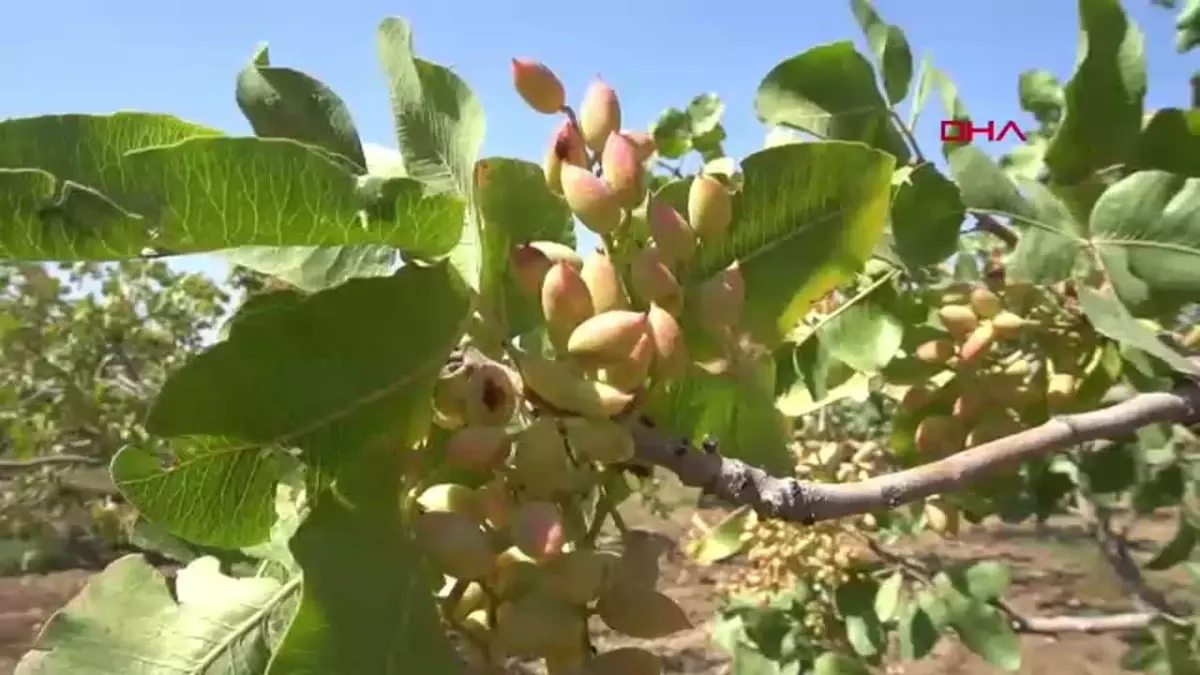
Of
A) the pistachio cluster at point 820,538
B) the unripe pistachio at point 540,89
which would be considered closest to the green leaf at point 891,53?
the unripe pistachio at point 540,89

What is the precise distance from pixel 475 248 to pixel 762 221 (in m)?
0.12

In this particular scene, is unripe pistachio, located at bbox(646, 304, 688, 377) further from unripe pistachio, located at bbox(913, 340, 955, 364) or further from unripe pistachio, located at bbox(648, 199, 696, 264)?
unripe pistachio, located at bbox(913, 340, 955, 364)

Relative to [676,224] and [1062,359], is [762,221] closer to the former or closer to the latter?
[676,224]

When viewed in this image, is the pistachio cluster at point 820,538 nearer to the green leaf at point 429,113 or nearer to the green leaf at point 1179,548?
the green leaf at point 1179,548

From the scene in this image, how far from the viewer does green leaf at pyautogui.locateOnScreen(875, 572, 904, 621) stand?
1.54 metres

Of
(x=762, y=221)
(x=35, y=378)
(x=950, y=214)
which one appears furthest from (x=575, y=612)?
(x=35, y=378)

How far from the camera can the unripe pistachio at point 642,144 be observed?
1.53 ft

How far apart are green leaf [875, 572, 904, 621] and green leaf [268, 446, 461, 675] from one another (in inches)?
48.5

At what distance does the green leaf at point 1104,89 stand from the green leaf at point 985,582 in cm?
93

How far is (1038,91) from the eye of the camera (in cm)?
143

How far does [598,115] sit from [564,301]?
0.10 metres

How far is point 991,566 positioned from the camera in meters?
1.57

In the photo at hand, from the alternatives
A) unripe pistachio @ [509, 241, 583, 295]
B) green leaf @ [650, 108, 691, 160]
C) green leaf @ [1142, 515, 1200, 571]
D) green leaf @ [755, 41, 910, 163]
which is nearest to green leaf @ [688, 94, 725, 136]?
green leaf @ [650, 108, 691, 160]

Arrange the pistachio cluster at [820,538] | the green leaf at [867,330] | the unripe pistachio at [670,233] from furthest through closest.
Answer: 1. the pistachio cluster at [820,538]
2. the green leaf at [867,330]
3. the unripe pistachio at [670,233]
